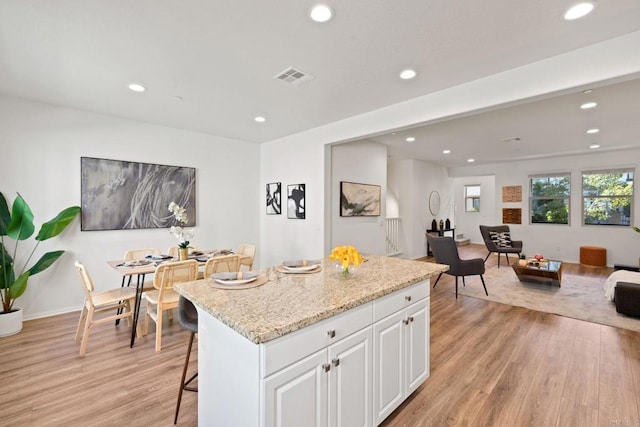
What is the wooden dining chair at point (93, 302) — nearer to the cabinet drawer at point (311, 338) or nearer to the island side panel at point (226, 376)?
the island side panel at point (226, 376)

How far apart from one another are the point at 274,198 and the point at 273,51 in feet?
10.8

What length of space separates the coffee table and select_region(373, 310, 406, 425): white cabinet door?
4188 mm

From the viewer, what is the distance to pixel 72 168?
3.81 metres

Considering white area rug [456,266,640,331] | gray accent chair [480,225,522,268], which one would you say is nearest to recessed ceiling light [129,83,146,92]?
white area rug [456,266,640,331]

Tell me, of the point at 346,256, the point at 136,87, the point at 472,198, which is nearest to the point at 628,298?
Answer: the point at 346,256

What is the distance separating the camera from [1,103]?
11.1ft

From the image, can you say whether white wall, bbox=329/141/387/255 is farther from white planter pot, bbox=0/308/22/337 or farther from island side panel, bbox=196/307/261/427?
white planter pot, bbox=0/308/22/337

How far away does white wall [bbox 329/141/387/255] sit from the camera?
16.0ft

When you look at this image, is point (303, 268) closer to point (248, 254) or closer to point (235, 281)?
point (235, 281)

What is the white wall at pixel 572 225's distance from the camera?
645cm

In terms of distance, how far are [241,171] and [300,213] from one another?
1.53m

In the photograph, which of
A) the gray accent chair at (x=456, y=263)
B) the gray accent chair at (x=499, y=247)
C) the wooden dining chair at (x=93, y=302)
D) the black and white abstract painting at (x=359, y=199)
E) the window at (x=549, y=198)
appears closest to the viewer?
the wooden dining chair at (x=93, y=302)

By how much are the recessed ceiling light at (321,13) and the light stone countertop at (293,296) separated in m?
1.82

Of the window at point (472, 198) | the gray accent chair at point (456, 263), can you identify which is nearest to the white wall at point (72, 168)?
the gray accent chair at point (456, 263)
